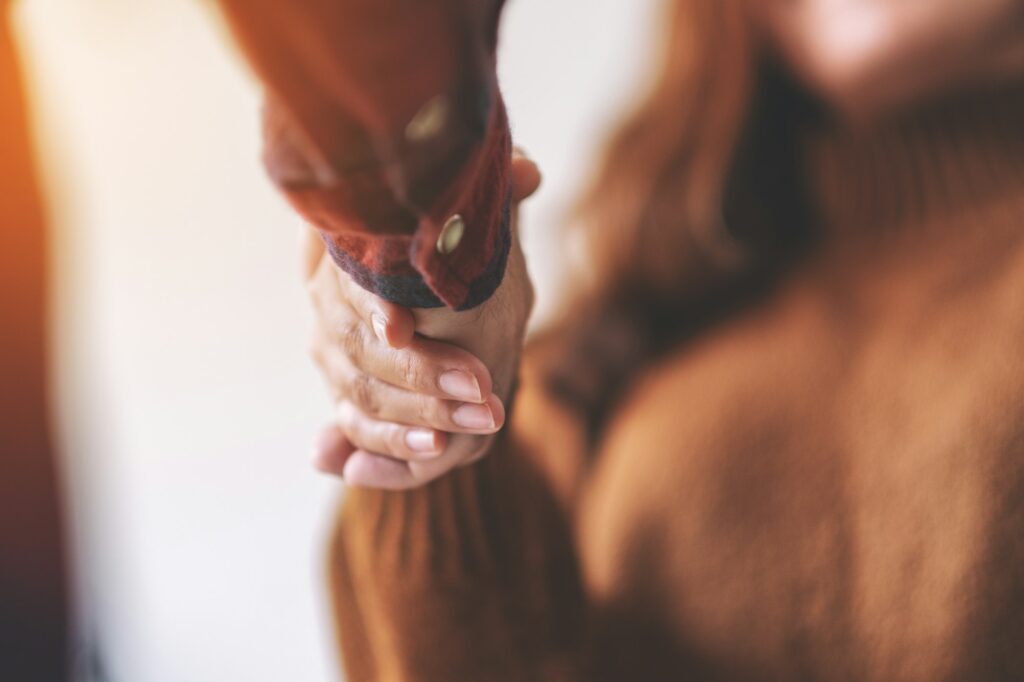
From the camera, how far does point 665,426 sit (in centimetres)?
59

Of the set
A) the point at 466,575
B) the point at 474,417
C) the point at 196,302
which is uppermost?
the point at 196,302

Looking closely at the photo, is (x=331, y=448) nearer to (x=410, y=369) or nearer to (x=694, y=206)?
(x=410, y=369)

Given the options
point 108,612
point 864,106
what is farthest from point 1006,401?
point 108,612

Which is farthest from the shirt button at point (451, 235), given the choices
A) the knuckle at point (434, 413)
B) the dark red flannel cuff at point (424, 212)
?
the knuckle at point (434, 413)

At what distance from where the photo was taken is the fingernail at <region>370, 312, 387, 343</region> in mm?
277

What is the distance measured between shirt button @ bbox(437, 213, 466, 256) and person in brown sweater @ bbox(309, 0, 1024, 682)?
60mm

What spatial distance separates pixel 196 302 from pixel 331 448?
1.98 feet

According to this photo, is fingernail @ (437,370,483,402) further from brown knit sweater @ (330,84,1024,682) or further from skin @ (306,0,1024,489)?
brown knit sweater @ (330,84,1024,682)

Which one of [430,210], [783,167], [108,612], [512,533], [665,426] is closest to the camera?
[430,210]

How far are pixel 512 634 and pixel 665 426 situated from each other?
204 millimetres

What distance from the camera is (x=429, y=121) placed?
201 mm

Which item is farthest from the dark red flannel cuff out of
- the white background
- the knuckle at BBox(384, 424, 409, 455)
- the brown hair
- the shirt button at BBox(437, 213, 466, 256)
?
the white background

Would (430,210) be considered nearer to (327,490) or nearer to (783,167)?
(783,167)

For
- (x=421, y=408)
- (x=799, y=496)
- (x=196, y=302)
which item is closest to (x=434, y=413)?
(x=421, y=408)
